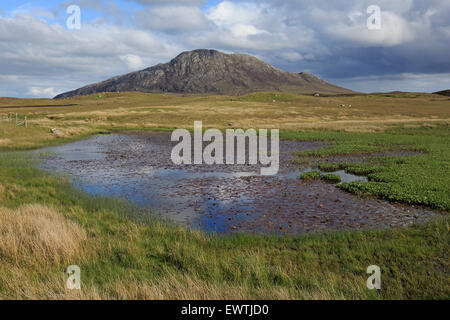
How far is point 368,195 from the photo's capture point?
1800 centimetres

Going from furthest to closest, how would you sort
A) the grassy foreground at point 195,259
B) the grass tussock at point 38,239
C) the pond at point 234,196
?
the pond at point 234,196 → the grass tussock at point 38,239 → the grassy foreground at point 195,259

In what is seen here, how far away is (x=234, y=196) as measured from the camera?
18594 millimetres

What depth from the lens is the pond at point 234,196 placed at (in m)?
14.0

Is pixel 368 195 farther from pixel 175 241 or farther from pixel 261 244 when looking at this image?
pixel 175 241

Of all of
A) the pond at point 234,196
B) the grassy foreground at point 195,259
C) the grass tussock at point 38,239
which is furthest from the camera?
the pond at point 234,196

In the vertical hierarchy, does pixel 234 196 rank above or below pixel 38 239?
below

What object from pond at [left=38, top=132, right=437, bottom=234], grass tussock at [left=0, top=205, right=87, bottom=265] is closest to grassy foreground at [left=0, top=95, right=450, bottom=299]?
grass tussock at [left=0, top=205, right=87, bottom=265]

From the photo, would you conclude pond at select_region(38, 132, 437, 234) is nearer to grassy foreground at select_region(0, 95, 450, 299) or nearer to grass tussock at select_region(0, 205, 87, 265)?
grassy foreground at select_region(0, 95, 450, 299)

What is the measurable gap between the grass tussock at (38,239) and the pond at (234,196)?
4844 mm

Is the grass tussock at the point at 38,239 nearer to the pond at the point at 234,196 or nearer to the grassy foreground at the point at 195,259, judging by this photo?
the grassy foreground at the point at 195,259

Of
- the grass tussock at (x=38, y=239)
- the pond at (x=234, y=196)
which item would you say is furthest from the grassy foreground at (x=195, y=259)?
the pond at (x=234, y=196)

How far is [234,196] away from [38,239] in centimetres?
1063

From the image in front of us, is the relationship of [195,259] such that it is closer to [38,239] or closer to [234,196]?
[38,239]

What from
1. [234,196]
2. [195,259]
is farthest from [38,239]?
[234,196]
